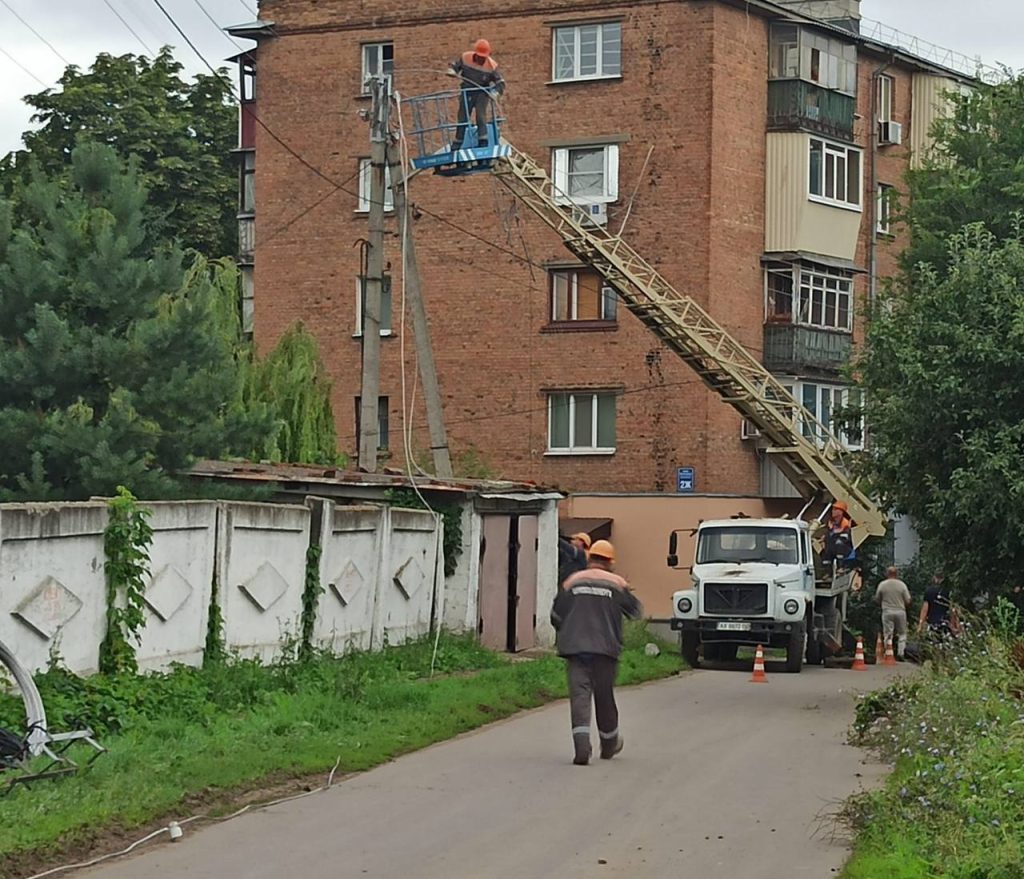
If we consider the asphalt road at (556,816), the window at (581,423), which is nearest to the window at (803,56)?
the window at (581,423)

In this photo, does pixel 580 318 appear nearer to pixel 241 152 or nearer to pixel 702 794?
pixel 241 152

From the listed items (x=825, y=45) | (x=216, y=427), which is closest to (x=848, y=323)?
(x=825, y=45)

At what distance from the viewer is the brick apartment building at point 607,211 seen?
140ft

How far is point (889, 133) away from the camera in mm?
47219

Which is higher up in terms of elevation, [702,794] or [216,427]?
[216,427]

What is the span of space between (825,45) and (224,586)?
29.3 m

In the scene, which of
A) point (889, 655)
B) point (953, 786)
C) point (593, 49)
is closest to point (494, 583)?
point (889, 655)

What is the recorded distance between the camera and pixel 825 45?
1754 inches

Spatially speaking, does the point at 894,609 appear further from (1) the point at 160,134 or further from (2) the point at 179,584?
(1) the point at 160,134

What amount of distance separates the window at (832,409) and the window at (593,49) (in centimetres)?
854

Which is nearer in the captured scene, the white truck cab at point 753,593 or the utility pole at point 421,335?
the utility pole at point 421,335

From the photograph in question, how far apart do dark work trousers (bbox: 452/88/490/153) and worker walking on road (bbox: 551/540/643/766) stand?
19144 millimetres

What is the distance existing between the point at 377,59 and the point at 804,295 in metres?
11.9

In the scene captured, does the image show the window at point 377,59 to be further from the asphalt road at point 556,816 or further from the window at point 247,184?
the asphalt road at point 556,816
